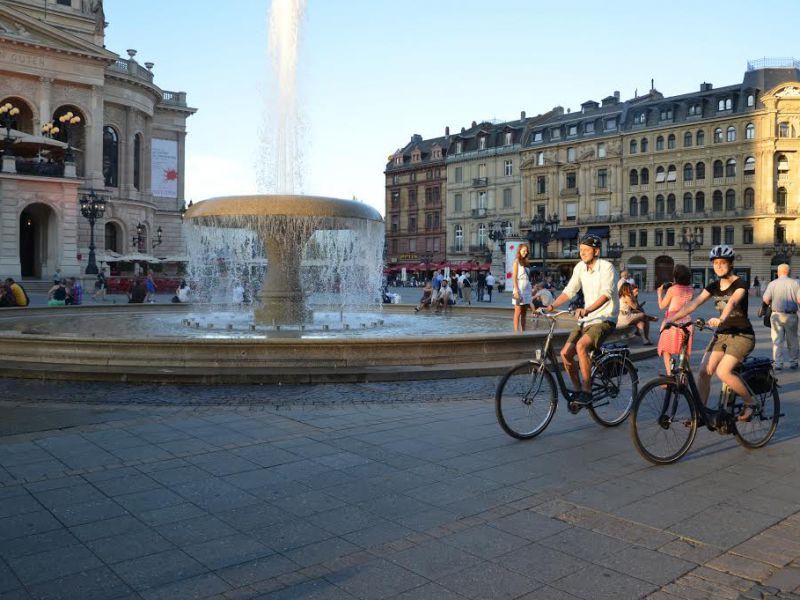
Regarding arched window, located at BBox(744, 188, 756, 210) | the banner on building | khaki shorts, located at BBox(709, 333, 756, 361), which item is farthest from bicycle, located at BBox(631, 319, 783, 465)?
arched window, located at BBox(744, 188, 756, 210)

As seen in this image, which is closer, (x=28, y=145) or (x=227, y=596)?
(x=227, y=596)

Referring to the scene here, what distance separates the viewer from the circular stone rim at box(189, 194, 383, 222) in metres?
13.2

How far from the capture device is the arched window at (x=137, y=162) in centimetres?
5878

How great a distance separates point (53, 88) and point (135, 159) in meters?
9.92

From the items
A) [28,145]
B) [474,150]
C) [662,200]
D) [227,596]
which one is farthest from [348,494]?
[474,150]

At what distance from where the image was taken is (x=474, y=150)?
81.2 m

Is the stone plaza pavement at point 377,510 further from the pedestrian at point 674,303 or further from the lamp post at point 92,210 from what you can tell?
the lamp post at point 92,210

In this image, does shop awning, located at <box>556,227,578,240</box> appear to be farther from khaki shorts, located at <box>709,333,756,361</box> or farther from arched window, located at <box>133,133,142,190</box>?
khaki shorts, located at <box>709,333,756,361</box>

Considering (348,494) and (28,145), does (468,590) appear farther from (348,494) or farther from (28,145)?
(28,145)

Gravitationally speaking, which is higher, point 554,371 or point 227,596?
point 554,371

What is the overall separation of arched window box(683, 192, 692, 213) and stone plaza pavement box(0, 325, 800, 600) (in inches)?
2465

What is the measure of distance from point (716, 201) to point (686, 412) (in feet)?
209

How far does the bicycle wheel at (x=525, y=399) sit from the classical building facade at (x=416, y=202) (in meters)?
75.9

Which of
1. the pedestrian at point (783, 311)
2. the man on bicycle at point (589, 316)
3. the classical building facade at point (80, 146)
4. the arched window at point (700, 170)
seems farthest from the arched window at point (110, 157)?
the man on bicycle at point (589, 316)
